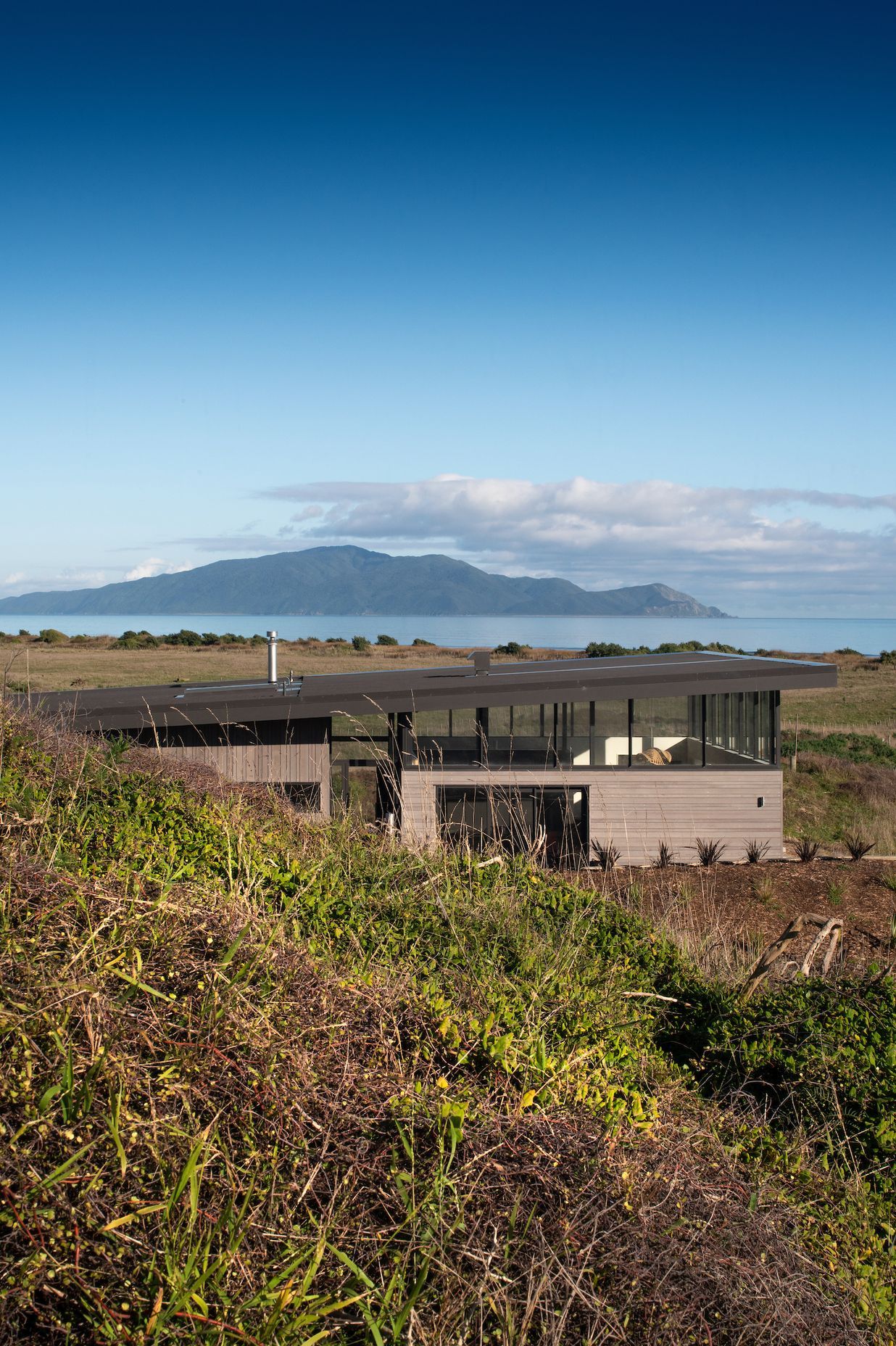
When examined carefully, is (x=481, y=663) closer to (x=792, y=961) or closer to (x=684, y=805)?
(x=684, y=805)

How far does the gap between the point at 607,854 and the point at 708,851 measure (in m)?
2.13

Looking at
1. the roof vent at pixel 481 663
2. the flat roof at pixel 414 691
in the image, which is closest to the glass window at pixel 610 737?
the flat roof at pixel 414 691

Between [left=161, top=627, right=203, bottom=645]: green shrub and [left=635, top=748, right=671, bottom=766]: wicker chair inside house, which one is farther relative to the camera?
[left=161, top=627, right=203, bottom=645]: green shrub

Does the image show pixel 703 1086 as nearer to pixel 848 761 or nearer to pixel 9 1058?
pixel 9 1058

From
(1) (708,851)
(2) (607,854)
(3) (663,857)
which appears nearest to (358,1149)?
(2) (607,854)

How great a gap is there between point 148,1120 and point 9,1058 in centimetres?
42

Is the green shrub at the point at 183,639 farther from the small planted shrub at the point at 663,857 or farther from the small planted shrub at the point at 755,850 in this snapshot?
the small planted shrub at the point at 755,850

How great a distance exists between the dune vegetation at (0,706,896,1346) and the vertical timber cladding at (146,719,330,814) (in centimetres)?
948

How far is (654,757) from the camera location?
52.2ft

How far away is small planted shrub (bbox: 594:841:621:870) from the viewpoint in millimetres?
13422

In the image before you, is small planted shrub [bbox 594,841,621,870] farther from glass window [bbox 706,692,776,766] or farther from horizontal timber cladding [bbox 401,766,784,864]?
glass window [bbox 706,692,776,766]

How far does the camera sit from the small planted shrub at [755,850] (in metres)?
14.8

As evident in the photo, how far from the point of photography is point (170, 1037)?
266 cm

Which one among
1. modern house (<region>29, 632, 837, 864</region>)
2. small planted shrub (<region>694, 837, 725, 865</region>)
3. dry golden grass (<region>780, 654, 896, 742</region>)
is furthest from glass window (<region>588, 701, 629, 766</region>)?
dry golden grass (<region>780, 654, 896, 742</region>)
